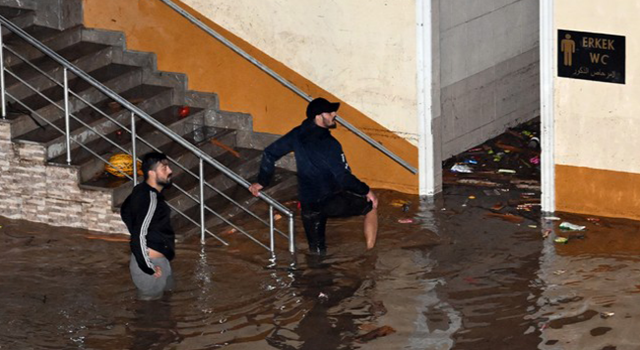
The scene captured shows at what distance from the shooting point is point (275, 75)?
1644 centimetres

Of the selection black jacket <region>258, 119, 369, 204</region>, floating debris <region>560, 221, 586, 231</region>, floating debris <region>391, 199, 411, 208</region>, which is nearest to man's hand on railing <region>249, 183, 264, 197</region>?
black jacket <region>258, 119, 369, 204</region>

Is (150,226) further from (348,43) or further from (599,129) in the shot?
(599,129)

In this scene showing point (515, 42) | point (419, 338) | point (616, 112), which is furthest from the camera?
point (515, 42)

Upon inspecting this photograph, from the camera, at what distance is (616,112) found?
15.0m

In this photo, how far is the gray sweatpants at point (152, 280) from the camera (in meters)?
12.6

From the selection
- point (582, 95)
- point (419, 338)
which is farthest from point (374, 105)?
point (419, 338)

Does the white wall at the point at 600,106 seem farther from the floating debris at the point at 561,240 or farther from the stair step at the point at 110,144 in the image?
the stair step at the point at 110,144

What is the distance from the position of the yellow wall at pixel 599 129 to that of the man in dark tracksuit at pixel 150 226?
502 centimetres

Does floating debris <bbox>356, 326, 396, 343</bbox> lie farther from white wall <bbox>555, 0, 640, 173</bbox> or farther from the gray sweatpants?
white wall <bbox>555, 0, 640, 173</bbox>

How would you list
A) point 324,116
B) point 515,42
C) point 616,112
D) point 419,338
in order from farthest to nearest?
1. point 515,42
2. point 616,112
3. point 324,116
4. point 419,338

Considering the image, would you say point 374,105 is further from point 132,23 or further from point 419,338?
point 419,338

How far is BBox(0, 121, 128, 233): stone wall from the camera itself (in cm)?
1523

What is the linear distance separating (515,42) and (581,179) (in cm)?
351

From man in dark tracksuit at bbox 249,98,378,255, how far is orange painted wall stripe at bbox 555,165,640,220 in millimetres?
2563
